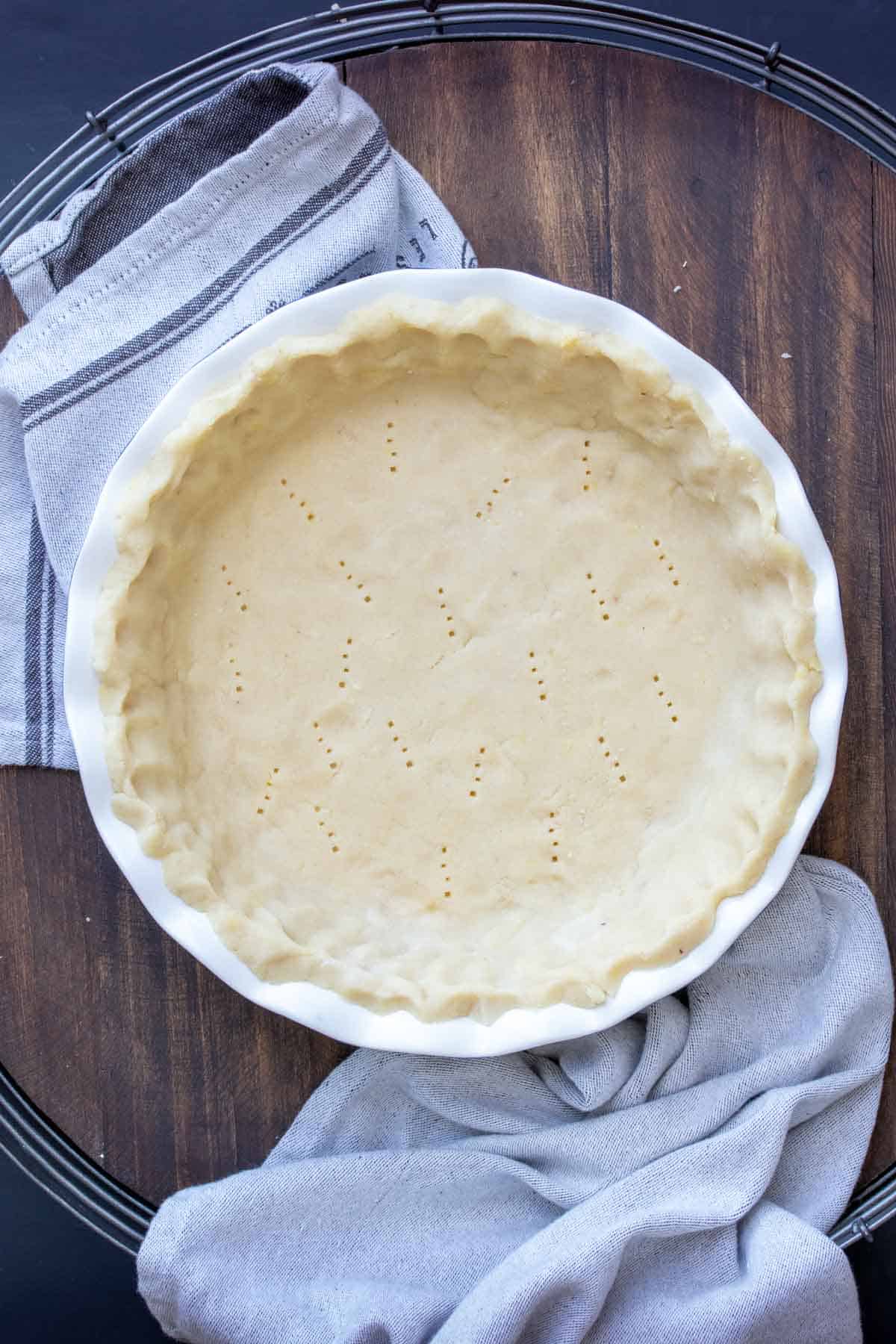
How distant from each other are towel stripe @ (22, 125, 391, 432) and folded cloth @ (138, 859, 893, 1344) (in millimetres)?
897

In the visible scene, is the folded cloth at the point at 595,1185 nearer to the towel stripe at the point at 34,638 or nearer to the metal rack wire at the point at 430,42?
the towel stripe at the point at 34,638

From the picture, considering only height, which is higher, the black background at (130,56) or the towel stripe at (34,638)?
the black background at (130,56)

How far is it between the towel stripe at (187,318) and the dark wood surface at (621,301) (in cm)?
13

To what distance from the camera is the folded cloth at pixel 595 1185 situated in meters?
1.37

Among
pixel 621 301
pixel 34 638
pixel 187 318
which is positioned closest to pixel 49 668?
pixel 34 638

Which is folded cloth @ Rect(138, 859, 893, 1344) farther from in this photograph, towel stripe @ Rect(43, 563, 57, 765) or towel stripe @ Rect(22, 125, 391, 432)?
towel stripe @ Rect(22, 125, 391, 432)

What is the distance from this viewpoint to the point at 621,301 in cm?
145

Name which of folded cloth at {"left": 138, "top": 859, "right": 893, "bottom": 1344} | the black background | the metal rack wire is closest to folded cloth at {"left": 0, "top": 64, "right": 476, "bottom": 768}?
the metal rack wire

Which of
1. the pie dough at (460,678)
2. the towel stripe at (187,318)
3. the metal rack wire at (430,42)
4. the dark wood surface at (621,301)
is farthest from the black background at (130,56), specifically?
the pie dough at (460,678)

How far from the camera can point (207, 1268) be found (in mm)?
1380

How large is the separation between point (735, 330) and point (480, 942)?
2.70 ft

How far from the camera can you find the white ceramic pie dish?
4.27 feet

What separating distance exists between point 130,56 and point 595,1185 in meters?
1.64

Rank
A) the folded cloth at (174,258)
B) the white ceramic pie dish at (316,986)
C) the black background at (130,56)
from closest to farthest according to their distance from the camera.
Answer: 1. the white ceramic pie dish at (316,986)
2. the folded cloth at (174,258)
3. the black background at (130,56)
